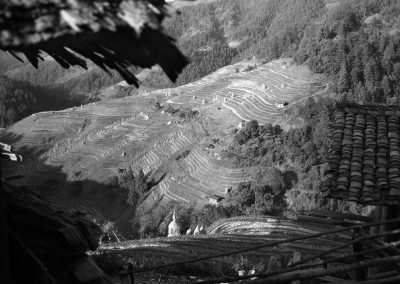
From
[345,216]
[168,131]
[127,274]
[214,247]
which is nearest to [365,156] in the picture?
[345,216]

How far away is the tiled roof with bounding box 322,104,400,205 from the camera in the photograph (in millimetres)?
5100

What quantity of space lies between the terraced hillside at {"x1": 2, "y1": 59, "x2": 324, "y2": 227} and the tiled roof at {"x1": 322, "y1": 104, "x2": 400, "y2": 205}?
31969 mm

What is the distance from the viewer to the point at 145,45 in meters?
2.04

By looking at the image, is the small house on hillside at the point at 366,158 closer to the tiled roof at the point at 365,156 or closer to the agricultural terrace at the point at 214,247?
the tiled roof at the point at 365,156

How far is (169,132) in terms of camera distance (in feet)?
174

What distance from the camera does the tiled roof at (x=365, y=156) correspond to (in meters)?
5.10

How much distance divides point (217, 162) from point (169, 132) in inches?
461

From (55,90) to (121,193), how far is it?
61.1m

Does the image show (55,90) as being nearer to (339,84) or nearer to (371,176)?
(339,84)

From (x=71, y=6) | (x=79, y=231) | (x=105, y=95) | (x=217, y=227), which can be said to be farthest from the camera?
(x=105, y=95)

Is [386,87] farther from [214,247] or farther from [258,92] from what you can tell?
[214,247]

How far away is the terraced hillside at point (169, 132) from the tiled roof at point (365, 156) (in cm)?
3197

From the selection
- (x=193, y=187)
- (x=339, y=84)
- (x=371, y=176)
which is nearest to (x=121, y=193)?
(x=193, y=187)

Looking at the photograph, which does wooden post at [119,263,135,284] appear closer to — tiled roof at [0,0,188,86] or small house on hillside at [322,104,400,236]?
tiled roof at [0,0,188,86]
